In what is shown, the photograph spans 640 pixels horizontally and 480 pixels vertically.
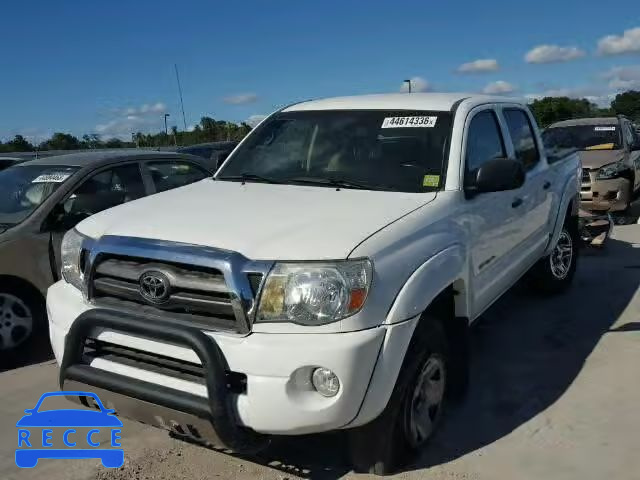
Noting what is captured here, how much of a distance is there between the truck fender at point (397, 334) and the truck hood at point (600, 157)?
341 inches

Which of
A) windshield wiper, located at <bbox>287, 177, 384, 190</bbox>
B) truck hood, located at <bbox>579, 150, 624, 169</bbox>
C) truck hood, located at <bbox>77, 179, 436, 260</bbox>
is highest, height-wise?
windshield wiper, located at <bbox>287, 177, 384, 190</bbox>

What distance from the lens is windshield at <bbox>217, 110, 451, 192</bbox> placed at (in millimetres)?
3824

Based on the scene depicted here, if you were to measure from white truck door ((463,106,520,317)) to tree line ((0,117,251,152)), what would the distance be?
26.9 feet

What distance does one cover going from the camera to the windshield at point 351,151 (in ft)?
12.5

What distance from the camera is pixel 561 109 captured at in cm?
3847

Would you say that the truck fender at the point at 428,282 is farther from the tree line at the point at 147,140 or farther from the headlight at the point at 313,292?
the tree line at the point at 147,140

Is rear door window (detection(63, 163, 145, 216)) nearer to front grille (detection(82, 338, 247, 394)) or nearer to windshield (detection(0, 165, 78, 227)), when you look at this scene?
windshield (detection(0, 165, 78, 227))

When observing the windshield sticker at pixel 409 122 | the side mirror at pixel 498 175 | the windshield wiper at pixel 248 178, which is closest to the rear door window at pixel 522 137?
the windshield sticker at pixel 409 122

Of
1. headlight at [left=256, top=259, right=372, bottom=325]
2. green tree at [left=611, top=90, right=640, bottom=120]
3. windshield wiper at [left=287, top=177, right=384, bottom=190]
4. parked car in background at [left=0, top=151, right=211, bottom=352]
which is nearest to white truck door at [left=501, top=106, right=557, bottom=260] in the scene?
windshield wiper at [left=287, top=177, right=384, bottom=190]

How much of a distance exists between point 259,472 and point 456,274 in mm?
1435

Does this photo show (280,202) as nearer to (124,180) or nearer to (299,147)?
(299,147)

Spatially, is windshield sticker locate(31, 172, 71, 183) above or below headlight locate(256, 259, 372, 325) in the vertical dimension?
above

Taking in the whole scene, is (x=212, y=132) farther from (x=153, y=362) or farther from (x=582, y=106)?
(x=153, y=362)

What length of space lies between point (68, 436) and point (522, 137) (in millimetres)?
3979
